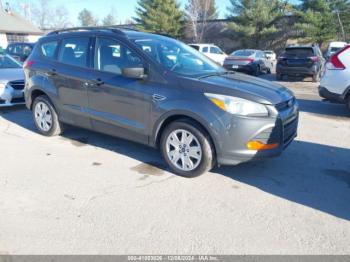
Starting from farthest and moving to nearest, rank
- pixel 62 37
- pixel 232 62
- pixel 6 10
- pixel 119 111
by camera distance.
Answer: pixel 6 10 < pixel 232 62 < pixel 62 37 < pixel 119 111

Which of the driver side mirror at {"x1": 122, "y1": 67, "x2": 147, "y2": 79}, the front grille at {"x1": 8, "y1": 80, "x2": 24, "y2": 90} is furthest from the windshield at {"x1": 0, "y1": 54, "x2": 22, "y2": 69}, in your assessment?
the driver side mirror at {"x1": 122, "y1": 67, "x2": 147, "y2": 79}

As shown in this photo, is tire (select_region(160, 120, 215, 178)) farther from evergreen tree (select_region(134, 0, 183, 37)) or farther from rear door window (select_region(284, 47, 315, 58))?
evergreen tree (select_region(134, 0, 183, 37))

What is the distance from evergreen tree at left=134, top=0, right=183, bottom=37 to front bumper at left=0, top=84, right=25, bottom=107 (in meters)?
32.2

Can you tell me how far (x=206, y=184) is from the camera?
425 cm

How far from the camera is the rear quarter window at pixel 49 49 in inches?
227

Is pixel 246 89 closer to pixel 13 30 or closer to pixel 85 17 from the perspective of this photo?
pixel 13 30

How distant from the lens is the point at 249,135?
4.00 meters

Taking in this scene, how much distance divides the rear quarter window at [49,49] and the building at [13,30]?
35.7 meters

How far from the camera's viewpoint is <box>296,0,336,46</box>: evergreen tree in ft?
110

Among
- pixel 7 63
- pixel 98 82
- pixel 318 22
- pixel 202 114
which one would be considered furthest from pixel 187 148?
pixel 318 22

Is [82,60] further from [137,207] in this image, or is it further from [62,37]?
[137,207]

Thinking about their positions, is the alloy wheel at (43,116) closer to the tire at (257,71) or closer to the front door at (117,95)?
the front door at (117,95)

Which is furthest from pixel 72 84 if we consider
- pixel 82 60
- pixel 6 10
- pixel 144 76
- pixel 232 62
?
pixel 6 10

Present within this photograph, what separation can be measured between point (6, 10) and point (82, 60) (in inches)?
1833
